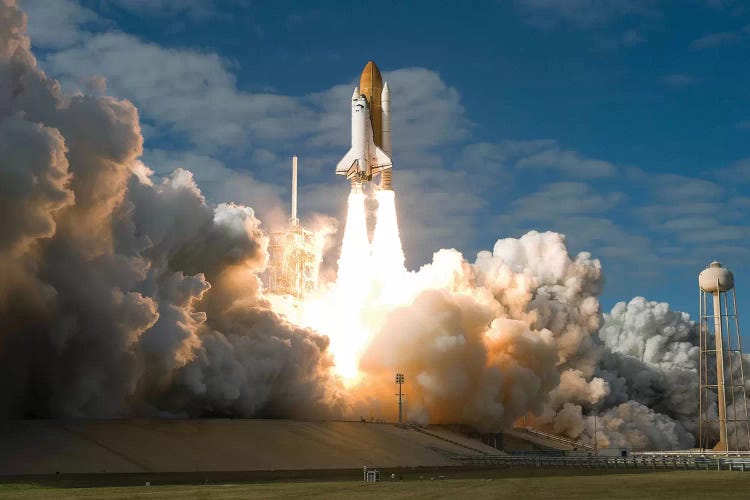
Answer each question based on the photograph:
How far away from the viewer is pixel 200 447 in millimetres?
61625

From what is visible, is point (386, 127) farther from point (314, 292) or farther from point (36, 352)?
point (36, 352)

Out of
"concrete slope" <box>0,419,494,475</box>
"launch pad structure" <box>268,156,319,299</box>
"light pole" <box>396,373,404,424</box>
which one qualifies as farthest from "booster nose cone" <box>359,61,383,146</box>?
"concrete slope" <box>0,419,494,475</box>

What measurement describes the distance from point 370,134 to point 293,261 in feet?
50.3

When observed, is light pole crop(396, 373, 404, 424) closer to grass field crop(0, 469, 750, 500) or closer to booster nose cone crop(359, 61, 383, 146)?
booster nose cone crop(359, 61, 383, 146)

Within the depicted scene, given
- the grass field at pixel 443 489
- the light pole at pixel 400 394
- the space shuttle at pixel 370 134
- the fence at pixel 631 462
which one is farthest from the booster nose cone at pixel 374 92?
the grass field at pixel 443 489

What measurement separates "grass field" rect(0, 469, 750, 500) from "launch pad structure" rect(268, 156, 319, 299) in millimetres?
44859

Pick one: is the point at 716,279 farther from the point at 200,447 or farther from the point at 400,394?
the point at 200,447

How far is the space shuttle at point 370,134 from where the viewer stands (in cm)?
9006

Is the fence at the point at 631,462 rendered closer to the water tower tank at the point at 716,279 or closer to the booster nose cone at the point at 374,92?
the water tower tank at the point at 716,279

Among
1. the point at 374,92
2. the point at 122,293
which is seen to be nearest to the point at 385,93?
the point at 374,92

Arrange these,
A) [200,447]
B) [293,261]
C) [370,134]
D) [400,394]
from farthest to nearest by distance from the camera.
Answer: [293,261] < [370,134] < [400,394] < [200,447]

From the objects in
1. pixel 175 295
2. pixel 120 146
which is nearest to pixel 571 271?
pixel 175 295

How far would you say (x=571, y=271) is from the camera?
119312mm

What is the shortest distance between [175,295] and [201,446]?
11.5 m
